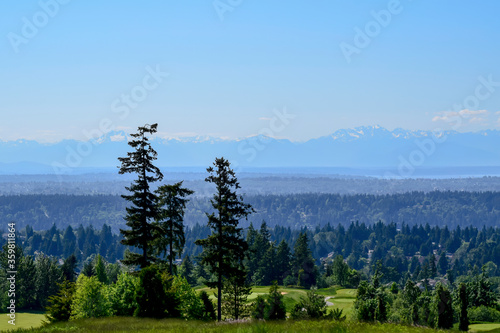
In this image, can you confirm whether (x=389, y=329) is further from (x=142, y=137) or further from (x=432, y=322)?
(x=432, y=322)

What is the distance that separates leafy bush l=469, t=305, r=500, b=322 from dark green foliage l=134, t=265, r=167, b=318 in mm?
46164

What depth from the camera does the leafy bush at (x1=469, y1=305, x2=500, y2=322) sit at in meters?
63.5

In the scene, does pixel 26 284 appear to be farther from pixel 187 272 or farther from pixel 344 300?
pixel 344 300

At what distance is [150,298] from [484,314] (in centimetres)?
4781

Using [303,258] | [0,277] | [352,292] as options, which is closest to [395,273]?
[303,258]

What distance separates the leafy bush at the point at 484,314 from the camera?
2499 inches

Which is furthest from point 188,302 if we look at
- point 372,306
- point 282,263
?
point 282,263

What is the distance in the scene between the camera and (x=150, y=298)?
32531 mm

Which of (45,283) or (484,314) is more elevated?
(484,314)

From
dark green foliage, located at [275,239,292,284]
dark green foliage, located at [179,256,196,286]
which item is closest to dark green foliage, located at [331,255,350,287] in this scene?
dark green foliage, located at [275,239,292,284]

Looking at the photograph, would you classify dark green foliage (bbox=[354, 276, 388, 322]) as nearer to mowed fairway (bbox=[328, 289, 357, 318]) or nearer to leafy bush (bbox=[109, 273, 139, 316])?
leafy bush (bbox=[109, 273, 139, 316])

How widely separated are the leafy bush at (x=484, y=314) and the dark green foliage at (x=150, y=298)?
4616 centimetres

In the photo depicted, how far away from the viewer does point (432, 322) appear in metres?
53.2

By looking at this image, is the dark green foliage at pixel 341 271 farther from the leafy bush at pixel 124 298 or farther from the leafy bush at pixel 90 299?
the leafy bush at pixel 124 298
